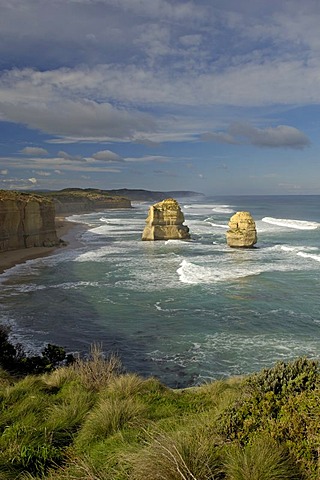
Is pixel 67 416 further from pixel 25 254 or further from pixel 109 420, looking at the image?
pixel 25 254

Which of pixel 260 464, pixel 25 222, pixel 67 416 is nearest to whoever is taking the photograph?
pixel 260 464

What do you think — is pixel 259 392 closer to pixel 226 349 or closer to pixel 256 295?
pixel 226 349

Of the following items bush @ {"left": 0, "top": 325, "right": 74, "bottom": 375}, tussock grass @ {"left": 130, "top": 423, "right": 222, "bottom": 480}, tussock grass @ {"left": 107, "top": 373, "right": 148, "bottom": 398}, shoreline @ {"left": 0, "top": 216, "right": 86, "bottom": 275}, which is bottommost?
bush @ {"left": 0, "top": 325, "right": 74, "bottom": 375}

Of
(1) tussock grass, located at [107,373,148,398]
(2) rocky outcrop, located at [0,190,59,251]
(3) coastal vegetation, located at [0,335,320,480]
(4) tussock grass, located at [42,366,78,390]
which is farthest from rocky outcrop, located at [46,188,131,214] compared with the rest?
(3) coastal vegetation, located at [0,335,320,480]

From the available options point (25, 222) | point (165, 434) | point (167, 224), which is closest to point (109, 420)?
point (165, 434)

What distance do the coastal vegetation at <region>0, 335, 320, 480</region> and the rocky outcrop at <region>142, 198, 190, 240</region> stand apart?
44.0 metres

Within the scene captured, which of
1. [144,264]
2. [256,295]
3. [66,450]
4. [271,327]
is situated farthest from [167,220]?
[66,450]

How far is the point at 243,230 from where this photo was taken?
4391 centimetres

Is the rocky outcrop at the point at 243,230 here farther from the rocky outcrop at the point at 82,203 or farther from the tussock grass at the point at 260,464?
the rocky outcrop at the point at 82,203

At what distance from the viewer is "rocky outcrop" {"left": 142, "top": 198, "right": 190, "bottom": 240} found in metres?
51.9

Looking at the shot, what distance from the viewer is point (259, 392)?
19.8ft

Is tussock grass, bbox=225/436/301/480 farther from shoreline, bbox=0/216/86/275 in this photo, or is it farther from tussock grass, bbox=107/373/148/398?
shoreline, bbox=0/216/86/275

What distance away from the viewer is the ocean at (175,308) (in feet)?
53.4

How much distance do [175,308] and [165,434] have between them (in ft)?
55.8
